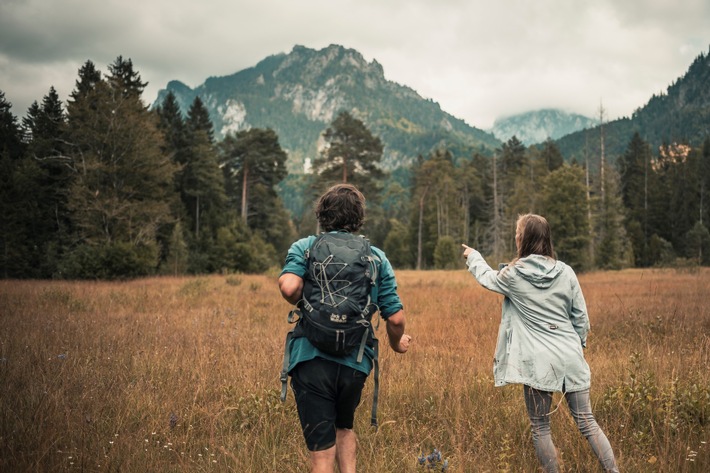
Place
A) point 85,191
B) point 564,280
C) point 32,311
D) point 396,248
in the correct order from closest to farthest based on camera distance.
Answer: point 564,280 < point 32,311 < point 85,191 < point 396,248

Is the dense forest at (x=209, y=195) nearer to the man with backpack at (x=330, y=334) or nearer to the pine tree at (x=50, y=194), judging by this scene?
the pine tree at (x=50, y=194)

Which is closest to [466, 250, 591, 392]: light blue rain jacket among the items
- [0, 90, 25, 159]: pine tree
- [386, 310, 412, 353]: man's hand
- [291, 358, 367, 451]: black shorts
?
[386, 310, 412, 353]: man's hand

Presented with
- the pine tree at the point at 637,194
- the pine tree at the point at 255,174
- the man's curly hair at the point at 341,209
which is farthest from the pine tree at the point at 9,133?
the pine tree at the point at 637,194

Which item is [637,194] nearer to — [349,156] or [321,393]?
[349,156]

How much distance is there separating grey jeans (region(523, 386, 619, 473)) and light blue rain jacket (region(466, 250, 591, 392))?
116 millimetres

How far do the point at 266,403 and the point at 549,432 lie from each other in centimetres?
249

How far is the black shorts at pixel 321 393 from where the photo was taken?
227cm

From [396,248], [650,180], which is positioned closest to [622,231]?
[650,180]

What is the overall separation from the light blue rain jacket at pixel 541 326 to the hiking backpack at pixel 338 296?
3.99ft

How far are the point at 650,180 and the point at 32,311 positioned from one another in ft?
233

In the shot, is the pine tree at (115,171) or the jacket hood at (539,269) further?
the pine tree at (115,171)

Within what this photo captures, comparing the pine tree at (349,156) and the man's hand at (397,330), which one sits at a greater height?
the pine tree at (349,156)

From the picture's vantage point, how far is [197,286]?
14727 millimetres

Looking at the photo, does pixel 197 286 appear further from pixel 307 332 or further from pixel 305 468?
pixel 307 332
